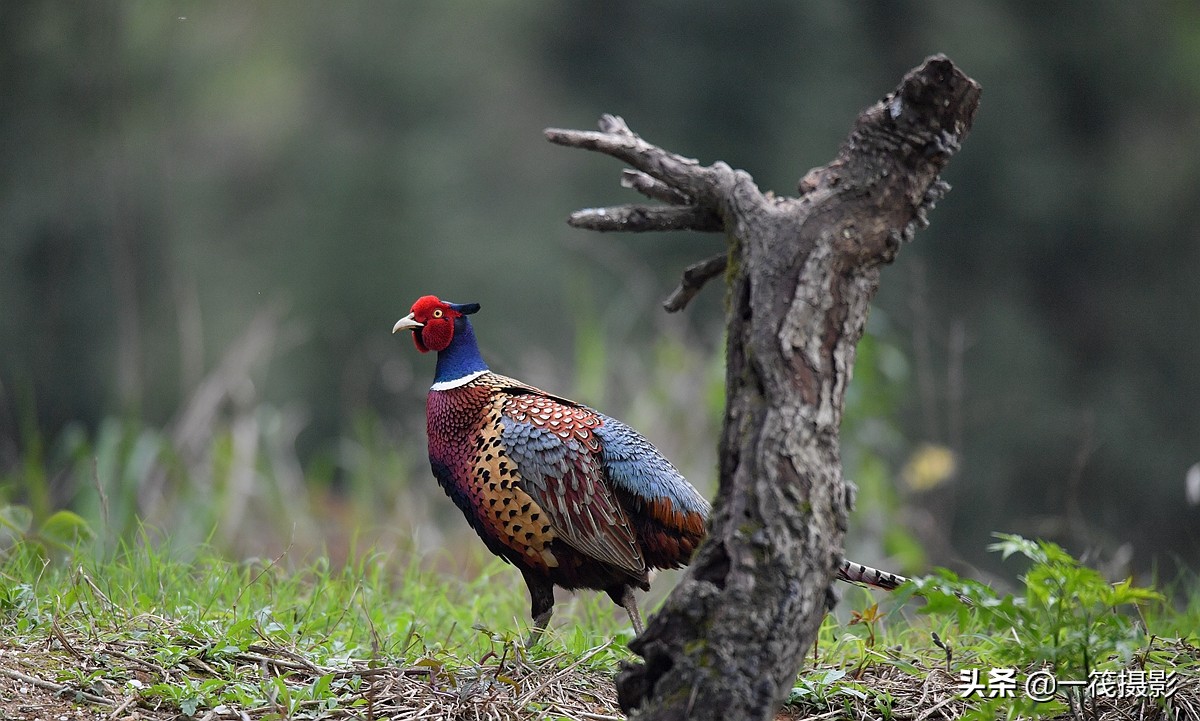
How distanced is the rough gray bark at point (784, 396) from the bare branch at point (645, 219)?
16 cm

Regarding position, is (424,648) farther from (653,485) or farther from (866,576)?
(866,576)

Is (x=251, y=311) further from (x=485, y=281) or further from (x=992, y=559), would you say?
(x=992, y=559)

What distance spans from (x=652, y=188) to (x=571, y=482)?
1052 mm

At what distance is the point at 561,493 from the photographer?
3674mm

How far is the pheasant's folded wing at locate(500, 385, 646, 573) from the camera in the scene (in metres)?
3.66

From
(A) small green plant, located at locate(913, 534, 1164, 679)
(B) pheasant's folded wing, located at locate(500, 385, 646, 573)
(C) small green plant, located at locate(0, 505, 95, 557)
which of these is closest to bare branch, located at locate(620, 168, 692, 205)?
(B) pheasant's folded wing, located at locate(500, 385, 646, 573)

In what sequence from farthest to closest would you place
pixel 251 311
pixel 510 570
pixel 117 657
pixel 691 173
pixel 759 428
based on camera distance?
pixel 251 311 < pixel 510 570 < pixel 117 657 < pixel 691 173 < pixel 759 428

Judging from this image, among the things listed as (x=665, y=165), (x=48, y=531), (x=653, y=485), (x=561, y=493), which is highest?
(x=665, y=165)

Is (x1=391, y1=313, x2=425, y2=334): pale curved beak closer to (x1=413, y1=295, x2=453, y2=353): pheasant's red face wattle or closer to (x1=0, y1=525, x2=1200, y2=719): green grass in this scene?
(x1=413, y1=295, x2=453, y2=353): pheasant's red face wattle

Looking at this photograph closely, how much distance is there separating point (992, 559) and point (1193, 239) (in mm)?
3675

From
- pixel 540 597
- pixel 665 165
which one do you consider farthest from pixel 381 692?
pixel 665 165

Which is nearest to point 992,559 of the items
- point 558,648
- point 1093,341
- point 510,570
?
point 1093,341

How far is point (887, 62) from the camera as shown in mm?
11992

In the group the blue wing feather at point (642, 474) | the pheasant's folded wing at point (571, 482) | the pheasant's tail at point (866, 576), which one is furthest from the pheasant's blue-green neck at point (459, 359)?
the pheasant's tail at point (866, 576)
